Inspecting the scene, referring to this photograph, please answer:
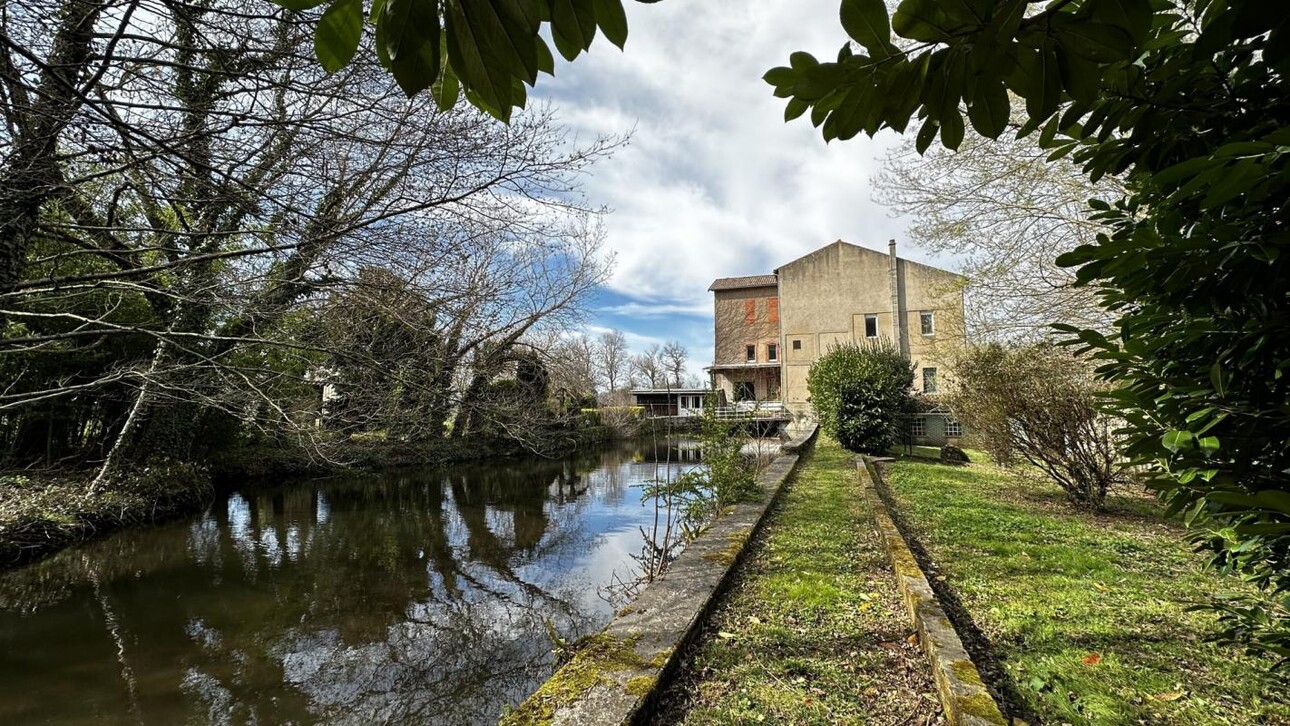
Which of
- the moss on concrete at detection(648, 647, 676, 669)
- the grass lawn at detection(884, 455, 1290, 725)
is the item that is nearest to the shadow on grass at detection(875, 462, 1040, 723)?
the grass lawn at detection(884, 455, 1290, 725)

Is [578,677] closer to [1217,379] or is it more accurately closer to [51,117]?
[1217,379]

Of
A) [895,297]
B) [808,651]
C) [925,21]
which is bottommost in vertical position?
[808,651]

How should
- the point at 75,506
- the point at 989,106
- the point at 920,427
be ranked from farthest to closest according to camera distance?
the point at 920,427
the point at 75,506
the point at 989,106

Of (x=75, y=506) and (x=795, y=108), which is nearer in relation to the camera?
(x=795, y=108)

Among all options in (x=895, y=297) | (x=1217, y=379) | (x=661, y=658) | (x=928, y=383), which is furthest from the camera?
(x=895, y=297)

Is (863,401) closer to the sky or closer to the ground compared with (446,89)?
closer to the ground

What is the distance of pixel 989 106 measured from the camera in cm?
103

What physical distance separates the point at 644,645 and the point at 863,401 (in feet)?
41.4

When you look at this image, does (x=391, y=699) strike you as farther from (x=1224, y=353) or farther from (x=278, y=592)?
(x=1224, y=353)

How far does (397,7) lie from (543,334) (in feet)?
50.0

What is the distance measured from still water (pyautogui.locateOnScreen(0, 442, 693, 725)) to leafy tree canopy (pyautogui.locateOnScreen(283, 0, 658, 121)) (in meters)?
4.54

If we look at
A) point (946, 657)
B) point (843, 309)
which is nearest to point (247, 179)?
point (946, 657)

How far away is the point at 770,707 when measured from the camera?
2.54 m

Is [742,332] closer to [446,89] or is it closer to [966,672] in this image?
[966,672]
